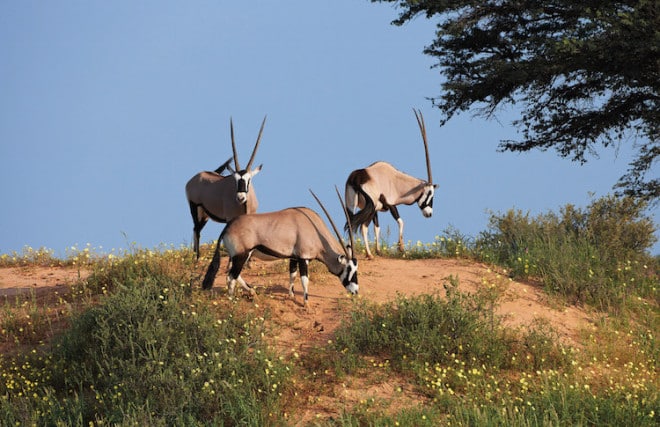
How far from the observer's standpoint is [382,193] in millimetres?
16047

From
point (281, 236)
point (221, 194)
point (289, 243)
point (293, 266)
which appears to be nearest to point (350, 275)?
point (293, 266)

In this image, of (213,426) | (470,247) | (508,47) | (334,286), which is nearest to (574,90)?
(508,47)

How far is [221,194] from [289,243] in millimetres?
4138

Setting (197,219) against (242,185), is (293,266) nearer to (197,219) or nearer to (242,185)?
(242,185)

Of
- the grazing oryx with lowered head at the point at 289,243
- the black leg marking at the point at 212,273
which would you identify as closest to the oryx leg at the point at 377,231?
the grazing oryx with lowered head at the point at 289,243

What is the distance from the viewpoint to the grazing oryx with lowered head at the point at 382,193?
15.5 meters

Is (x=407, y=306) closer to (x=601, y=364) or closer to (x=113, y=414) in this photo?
(x=601, y=364)

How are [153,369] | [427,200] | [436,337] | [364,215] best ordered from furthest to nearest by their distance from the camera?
1. [427,200]
2. [364,215]
3. [436,337]
4. [153,369]

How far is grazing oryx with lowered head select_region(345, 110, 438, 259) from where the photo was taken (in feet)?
51.0

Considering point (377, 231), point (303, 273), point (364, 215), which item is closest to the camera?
point (303, 273)

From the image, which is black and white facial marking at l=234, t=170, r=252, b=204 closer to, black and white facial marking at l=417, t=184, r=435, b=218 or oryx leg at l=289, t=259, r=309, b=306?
oryx leg at l=289, t=259, r=309, b=306

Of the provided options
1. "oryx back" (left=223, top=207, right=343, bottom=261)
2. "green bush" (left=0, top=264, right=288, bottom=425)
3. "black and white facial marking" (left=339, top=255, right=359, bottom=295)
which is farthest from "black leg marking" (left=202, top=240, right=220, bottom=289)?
"black and white facial marking" (left=339, top=255, right=359, bottom=295)

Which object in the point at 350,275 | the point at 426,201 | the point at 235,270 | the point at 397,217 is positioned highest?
the point at 426,201

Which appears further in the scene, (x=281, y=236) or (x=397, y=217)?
(x=397, y=217)
